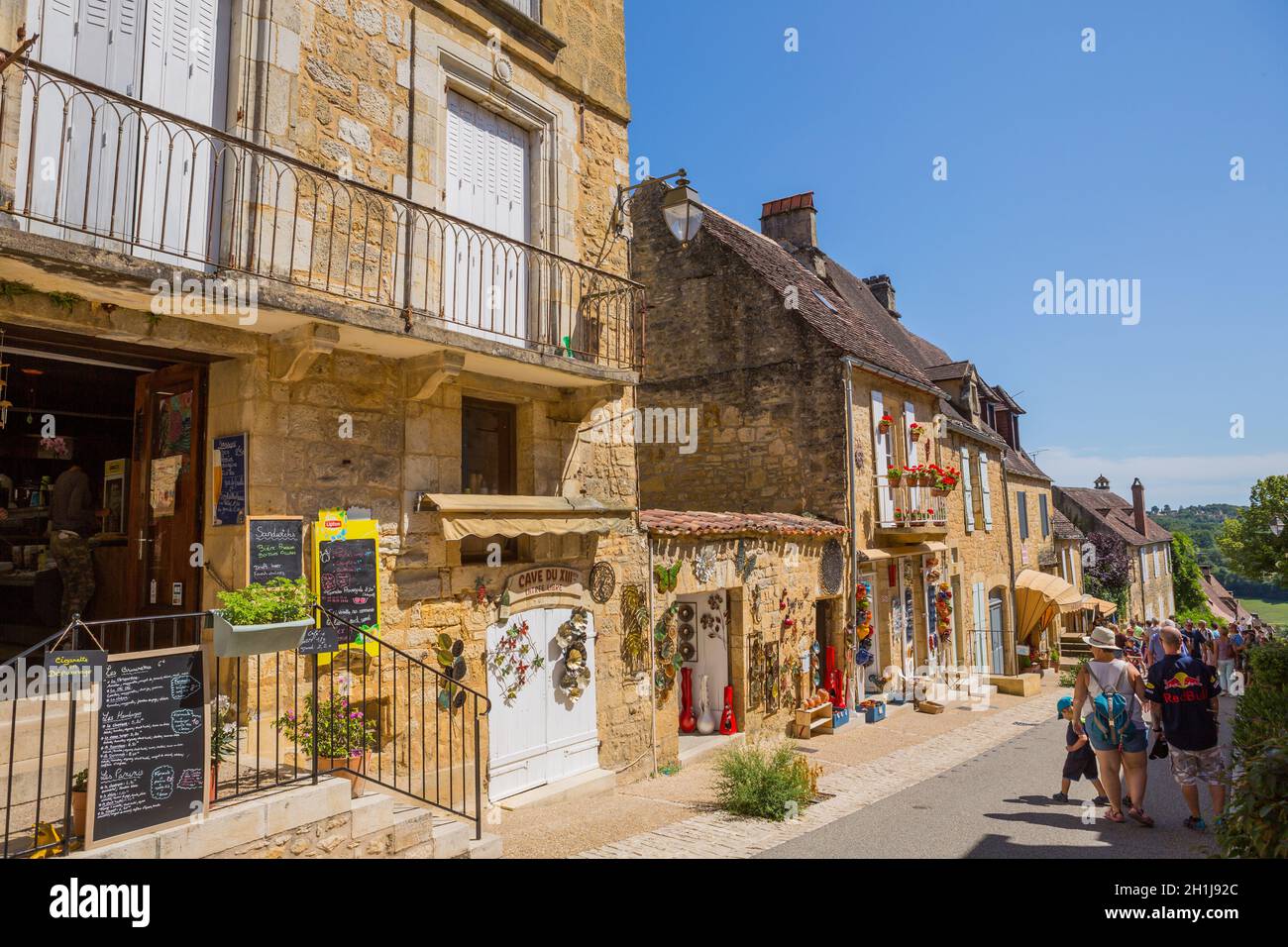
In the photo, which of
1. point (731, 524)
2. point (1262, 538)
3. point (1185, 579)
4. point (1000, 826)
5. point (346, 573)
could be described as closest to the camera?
point (346, 573)

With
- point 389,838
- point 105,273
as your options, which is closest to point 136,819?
point 389,838

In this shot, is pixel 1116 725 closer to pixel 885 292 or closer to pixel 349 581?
pixel 349 581

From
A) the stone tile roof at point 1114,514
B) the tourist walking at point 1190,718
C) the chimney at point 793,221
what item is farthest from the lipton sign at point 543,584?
the stone tile roof at point 1114,514

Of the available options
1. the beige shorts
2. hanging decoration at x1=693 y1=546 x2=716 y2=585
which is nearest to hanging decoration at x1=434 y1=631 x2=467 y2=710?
hanging decoration at x1=693 y1=546 x2=716 y2=585

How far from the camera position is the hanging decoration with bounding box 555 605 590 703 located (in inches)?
325

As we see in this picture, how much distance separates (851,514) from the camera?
1356cm

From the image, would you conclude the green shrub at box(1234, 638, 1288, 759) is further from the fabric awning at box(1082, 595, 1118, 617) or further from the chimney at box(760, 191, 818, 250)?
the fabric awning at box(1082, 595, 1118, 617)

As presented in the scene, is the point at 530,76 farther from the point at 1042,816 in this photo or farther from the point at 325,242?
the point at 1042,816

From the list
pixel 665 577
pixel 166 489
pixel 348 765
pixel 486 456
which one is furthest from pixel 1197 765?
pixel 166 489

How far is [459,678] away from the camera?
Result: 7008mm

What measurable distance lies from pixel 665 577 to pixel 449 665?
11.3 ft

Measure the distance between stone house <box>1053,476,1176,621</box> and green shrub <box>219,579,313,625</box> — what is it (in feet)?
115

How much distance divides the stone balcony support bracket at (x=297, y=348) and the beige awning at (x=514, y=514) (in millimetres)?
1516
